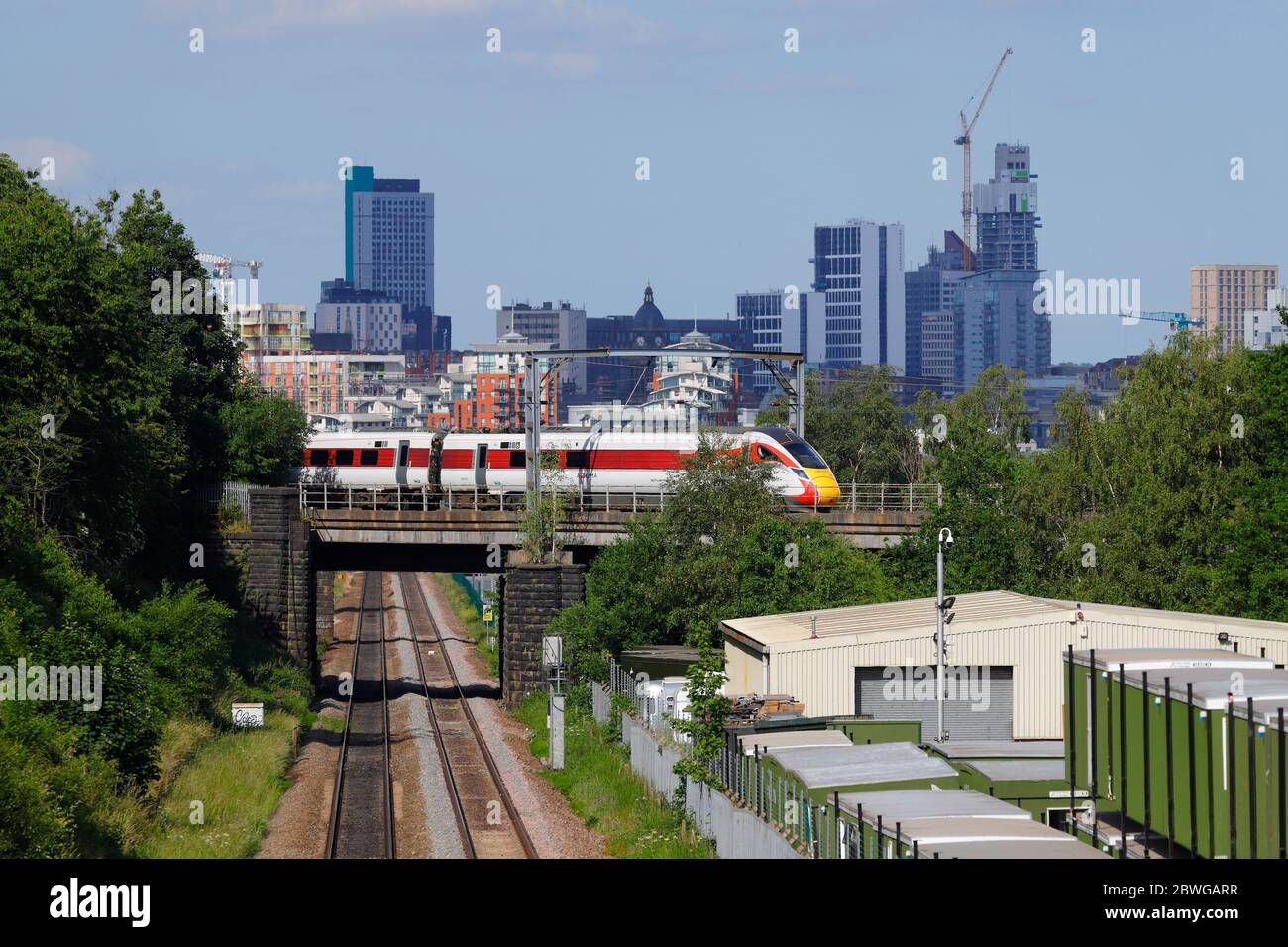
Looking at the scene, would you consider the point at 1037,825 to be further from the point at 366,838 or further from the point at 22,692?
the point at 22,692

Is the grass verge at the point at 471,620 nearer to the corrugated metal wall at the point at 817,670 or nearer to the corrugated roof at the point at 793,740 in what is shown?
the corrugated metal wall at the point at 817,670

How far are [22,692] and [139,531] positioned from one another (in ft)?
67.9

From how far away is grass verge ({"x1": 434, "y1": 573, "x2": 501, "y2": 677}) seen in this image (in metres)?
62.6

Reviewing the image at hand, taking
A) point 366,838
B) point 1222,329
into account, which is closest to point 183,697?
point 366,838

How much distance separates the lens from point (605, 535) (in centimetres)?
4909

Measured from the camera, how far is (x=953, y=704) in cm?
3184

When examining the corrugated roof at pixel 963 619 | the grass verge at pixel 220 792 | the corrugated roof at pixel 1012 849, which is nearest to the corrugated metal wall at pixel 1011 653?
the corrugated roof at pixel 963 619

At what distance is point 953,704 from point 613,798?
745 cm

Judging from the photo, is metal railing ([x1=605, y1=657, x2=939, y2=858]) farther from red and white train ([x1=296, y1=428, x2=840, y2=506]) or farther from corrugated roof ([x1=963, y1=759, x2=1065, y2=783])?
red and white train ([x1=296, y1=428, x2=840, y2=506])

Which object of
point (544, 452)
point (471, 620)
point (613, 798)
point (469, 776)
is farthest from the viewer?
point (471, 620)

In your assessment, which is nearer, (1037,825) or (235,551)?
(1037,825)

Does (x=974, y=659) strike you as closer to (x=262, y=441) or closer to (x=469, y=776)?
(x=469, y=776)

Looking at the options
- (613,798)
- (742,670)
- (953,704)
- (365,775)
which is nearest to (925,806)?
(613,798)

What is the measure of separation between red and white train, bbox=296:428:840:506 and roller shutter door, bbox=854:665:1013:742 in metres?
17.5
